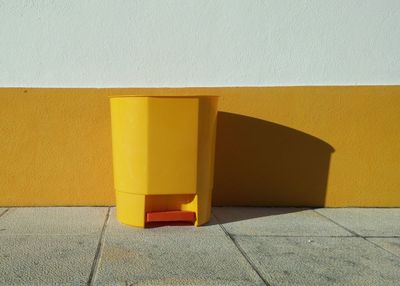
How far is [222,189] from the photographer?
15.8 ft

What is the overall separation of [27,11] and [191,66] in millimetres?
1819

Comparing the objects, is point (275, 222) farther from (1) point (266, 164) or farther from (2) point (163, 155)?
(2) point (163, 155)

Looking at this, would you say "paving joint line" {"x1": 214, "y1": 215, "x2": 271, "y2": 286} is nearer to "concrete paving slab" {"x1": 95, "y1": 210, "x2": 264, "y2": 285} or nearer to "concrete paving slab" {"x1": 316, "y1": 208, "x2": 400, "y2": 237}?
"concrete paving slab" {"x1": 95, "y1": 210, "x2": 264, "y2": 285}

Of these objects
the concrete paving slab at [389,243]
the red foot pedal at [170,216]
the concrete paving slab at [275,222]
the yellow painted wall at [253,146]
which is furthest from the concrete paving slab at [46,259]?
the concrete paving slab at [389,243]

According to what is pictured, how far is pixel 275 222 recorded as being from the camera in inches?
169

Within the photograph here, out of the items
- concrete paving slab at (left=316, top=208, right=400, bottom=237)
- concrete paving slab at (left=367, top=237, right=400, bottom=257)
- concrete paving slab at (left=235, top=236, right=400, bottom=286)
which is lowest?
concrete paving slab at (left=316, top=208, right=400, bottom=237)

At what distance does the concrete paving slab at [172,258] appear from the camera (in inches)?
113

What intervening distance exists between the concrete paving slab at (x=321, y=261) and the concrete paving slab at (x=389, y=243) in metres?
0.09

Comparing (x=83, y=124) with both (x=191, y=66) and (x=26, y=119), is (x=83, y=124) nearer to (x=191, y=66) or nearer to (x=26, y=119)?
(x=26, y=119)

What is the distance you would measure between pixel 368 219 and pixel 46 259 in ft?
10.6

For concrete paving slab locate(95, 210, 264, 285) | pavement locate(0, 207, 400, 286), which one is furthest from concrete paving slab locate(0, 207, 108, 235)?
concrete paving slab locate(95, 210, 264, 285)

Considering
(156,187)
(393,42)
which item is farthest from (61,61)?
(393,42)

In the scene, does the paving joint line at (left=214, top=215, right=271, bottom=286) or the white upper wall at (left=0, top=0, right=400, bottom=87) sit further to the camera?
the white upper wall at (left=0, top=0, right=400, bottom=87)

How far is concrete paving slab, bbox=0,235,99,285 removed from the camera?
281 centimetres
